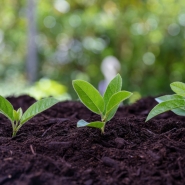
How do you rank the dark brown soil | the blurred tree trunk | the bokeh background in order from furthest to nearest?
1. the bokeh background
2. the blurred tree trunk
3. the dark brown soil

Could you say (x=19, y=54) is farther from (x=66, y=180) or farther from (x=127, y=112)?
(x=66, y=180)

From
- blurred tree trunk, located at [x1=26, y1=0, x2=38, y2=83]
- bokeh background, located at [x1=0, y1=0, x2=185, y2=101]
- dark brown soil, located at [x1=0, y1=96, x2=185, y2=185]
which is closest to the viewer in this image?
dark brown soil, located at [x1=0, y1=96, x2=185, y2=185]

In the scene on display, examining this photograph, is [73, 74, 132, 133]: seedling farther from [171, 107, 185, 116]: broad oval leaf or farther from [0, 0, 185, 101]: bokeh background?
[0, 0, 185, 101]: bokeh background

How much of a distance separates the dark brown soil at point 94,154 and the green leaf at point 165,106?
0.27 ft

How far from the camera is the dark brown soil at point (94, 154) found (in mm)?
962

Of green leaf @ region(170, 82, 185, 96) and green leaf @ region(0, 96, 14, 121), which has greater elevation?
green leaf @ region(170, 82, 185, 96)

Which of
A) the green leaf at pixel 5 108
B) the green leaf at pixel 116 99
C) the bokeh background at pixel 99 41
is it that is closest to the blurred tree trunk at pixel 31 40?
the bokeh background at pixel 99 41

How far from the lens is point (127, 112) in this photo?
1.83 meters

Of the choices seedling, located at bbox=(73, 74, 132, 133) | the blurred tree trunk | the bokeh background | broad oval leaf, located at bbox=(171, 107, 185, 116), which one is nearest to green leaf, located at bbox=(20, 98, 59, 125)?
seedling, located at bbox=(73, 74, 132, 133)

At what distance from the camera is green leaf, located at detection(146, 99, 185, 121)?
1.23 m

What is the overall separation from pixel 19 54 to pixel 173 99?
6.15m

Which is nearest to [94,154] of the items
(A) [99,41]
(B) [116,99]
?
(B) [116,99]

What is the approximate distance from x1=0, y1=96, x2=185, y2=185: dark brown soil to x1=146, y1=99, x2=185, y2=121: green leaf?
0.08 m

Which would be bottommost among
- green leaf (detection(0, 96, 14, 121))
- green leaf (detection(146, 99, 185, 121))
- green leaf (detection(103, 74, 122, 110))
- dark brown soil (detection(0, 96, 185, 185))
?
dark brown soil (detection(0, 96, 185, 185))
